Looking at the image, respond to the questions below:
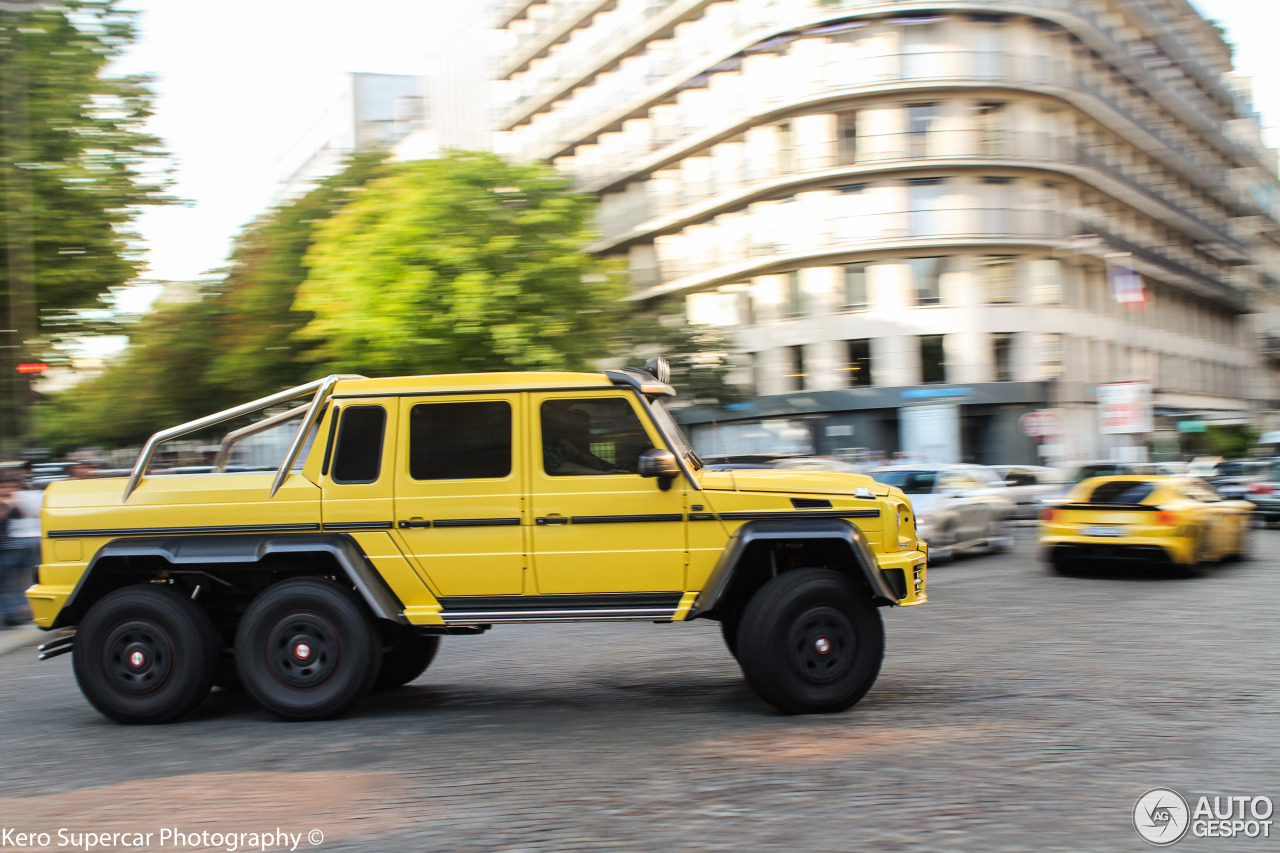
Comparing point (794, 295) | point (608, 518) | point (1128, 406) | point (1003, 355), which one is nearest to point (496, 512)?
point (608, 518)

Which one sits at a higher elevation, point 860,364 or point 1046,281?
point 1046,281

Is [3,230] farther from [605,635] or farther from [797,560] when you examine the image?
[797,560]

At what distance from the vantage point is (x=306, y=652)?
22.9 ft

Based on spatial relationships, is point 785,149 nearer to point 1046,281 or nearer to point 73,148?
point 1046,281

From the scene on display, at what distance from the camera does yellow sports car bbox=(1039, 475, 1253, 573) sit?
14438 millimetres

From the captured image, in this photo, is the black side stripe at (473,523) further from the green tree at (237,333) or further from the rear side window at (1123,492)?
the green tree at (237,333)

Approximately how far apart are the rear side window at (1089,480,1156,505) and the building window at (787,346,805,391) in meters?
24.1

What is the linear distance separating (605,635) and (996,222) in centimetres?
3085

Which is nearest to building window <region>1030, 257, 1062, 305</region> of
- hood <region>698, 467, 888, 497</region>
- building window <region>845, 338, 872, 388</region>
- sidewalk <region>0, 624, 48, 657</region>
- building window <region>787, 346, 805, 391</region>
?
building window <region>845, 338, 872, 388</region>

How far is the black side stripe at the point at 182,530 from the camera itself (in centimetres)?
706

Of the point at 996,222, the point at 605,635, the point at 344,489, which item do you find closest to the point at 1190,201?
the point at 996,222

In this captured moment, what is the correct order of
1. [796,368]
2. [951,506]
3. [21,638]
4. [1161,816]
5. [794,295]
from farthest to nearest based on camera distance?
1. [796,368]
2. [794,295]
3. [951,506]
4. [21,638]
5. [1161,816]

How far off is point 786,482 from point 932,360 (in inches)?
1255

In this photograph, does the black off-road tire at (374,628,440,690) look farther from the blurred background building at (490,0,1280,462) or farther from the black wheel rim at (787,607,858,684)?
the blurred background building at (490,0,1280,462)
